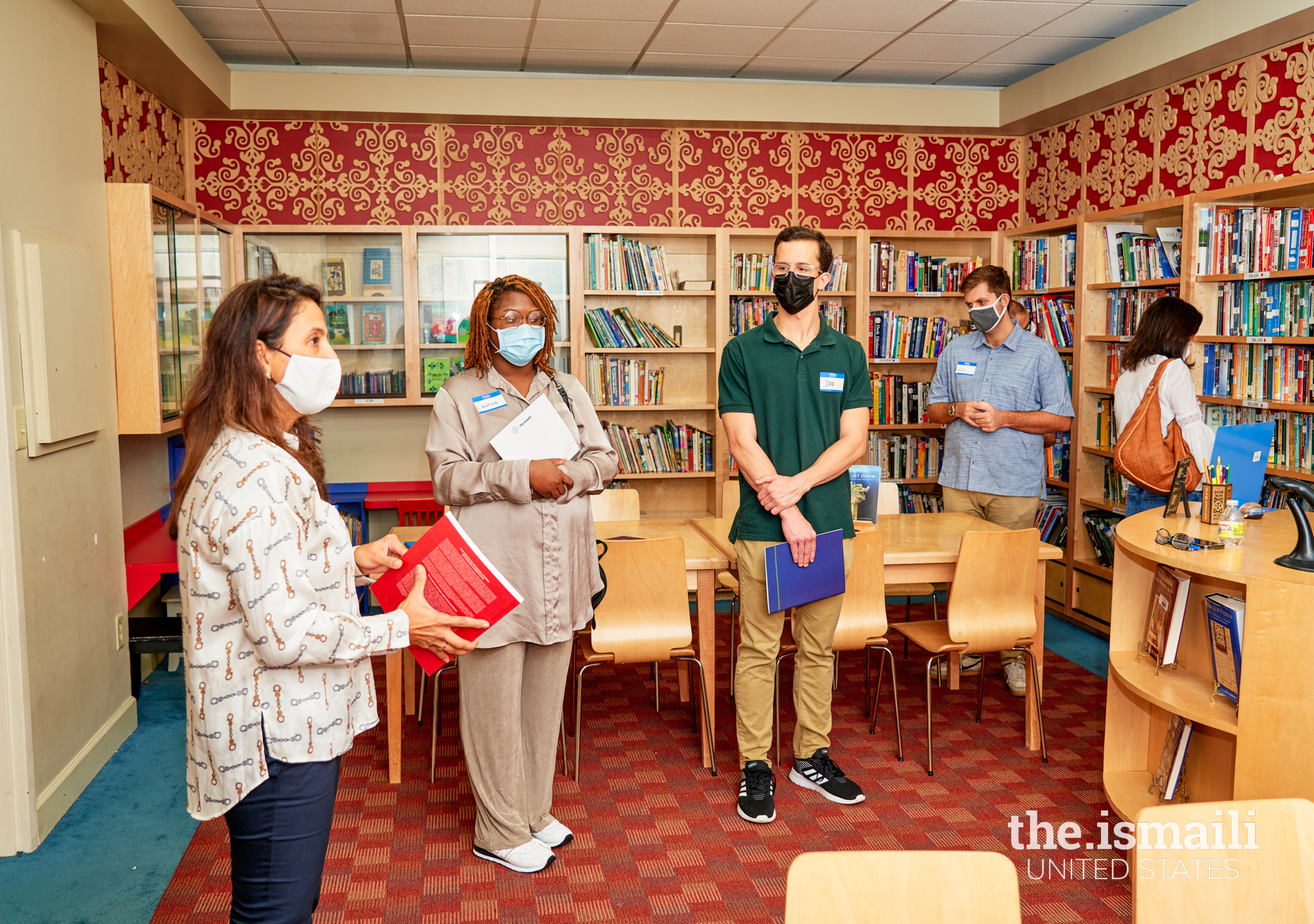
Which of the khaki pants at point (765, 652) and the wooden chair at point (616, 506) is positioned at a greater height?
the wooden chair at point (616, 506)

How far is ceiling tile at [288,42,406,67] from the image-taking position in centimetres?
519

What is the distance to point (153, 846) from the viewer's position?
3070 mm

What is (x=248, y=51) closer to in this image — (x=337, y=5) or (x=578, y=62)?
(x=337, y=5)

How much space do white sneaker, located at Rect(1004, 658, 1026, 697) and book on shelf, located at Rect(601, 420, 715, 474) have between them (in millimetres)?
2282

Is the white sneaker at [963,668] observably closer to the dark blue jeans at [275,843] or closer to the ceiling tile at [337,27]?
the dark blue jeans at [275,843]

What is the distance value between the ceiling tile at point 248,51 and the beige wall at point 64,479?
4.33ft

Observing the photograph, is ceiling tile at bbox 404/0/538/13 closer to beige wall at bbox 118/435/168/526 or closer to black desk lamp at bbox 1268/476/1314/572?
beige wall at bbox 118/435/168/526

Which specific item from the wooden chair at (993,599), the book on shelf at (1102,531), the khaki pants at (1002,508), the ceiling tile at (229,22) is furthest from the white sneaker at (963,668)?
the ceiling tile at (229,22)

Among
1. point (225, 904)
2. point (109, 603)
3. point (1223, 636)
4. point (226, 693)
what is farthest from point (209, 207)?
point (1223, 636)

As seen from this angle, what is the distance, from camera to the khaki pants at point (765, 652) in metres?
3.21

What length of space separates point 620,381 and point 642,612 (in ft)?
8.66

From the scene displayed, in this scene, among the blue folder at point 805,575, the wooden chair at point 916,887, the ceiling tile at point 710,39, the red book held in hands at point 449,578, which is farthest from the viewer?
the ceiling tile at point 710,39

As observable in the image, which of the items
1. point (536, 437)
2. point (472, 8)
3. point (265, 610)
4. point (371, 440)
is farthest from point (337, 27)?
point (265, 610)

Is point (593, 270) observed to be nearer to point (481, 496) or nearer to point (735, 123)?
point (735, 123)
